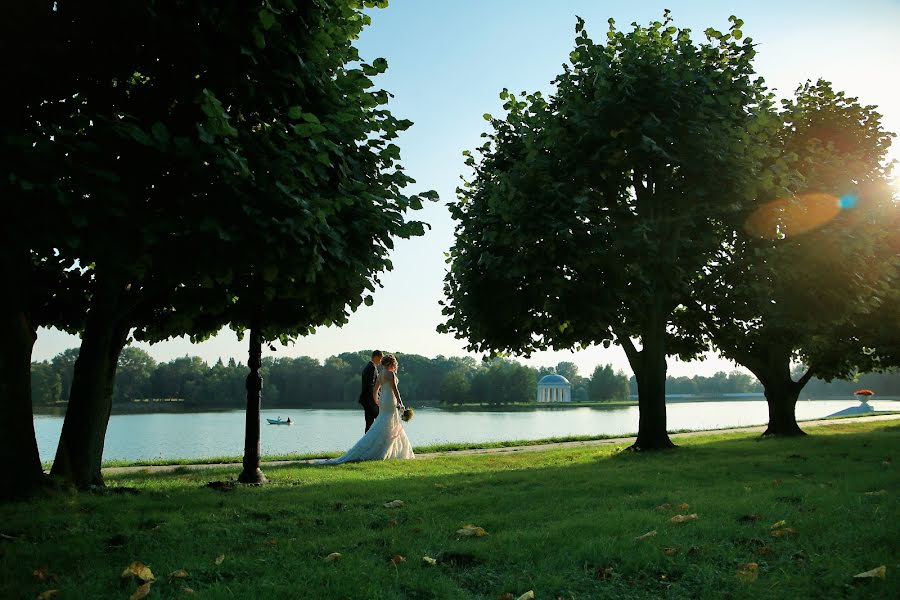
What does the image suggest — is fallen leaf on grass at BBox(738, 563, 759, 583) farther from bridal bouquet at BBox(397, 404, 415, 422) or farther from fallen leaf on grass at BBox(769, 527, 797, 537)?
bridal bouquet at BBox(397, 404, 415, 422)

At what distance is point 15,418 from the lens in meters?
8.71

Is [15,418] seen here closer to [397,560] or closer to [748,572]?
[397,560]

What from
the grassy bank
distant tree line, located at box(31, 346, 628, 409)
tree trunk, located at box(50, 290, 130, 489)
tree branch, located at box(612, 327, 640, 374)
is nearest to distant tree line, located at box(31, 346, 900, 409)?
distant tree line, located at box(31, 346, 628, 409)

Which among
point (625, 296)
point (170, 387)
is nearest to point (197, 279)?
point (625, 296)

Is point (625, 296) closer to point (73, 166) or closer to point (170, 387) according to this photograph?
point (73, 166)

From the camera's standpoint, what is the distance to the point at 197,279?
908 centimetres

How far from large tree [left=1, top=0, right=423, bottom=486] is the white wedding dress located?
19.3 feet

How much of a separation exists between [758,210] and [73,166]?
15522 millimetres

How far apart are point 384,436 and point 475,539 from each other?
985 centimetres

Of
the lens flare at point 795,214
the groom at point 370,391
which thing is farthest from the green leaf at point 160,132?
the lens flare at point 795,214

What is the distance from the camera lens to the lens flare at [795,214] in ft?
56.2

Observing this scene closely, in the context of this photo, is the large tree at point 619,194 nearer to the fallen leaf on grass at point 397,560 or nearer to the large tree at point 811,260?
the large tree at point 811,260

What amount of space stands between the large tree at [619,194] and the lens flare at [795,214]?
1023 mm

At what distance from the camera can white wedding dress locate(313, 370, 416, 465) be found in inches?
607
